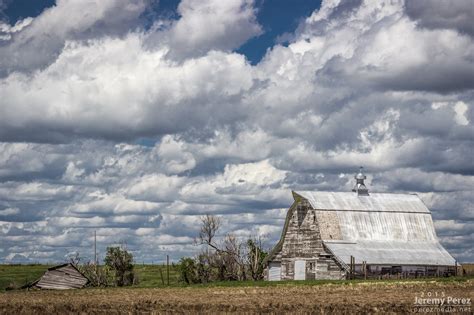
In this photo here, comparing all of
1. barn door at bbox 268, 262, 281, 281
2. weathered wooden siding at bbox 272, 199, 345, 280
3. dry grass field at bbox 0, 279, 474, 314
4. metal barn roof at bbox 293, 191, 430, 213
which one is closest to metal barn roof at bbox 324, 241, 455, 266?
weathered wooden siding at bbox 272, 199, 345, 280

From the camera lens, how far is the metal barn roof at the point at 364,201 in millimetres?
67250

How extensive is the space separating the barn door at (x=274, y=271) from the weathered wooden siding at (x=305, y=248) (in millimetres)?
404

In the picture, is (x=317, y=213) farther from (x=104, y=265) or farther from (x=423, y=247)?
(x=104, y=265)

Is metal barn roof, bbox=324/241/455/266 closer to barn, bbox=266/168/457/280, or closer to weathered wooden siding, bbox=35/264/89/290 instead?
barn, bbox=266/168/457/280

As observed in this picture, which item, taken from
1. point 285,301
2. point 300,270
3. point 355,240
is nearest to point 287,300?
point 285,301

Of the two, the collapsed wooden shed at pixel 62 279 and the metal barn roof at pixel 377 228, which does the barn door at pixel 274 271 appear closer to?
the metal barn roof at pixel 377 228

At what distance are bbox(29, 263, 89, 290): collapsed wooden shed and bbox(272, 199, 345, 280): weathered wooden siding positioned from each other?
15.7m

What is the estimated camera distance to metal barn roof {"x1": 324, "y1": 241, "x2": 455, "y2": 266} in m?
63.3

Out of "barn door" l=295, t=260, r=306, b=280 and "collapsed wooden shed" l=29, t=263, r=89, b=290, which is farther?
"collapsed wooden shed" l=29, t=263, r=89, b=290

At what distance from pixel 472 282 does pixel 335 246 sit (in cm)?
1412

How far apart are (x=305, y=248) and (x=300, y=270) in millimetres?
1733

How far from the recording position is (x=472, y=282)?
52.2 meters

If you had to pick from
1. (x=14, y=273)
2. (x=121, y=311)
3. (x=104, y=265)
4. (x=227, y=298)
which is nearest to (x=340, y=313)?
(x=121, y=311)

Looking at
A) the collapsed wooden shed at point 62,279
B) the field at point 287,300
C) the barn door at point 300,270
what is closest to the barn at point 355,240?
the barn door at point 300,270
